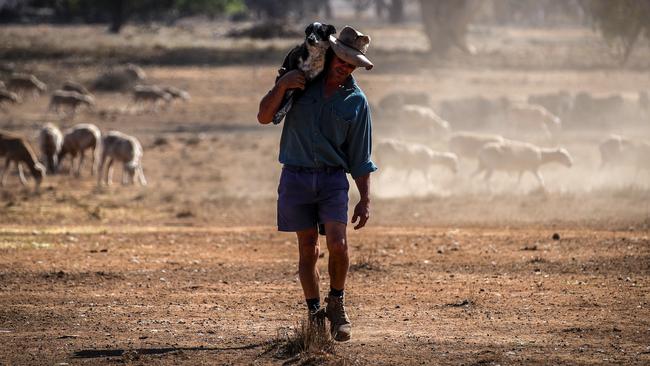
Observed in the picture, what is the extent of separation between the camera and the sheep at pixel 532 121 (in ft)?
104

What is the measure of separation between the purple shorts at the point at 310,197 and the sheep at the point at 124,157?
51.8 ft

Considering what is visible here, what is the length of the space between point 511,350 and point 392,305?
1951 millimetres

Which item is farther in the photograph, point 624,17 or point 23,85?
point 23,85

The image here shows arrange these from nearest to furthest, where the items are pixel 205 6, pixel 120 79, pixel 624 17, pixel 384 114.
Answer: pixel 624 17, pixel 384 114, pixel 120 79, pixel 205 6

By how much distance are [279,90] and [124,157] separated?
54.2 ft

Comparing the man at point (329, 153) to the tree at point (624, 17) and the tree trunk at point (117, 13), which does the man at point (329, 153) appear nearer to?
the tree at point (624, 17)

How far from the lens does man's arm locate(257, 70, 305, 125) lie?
7246 mm

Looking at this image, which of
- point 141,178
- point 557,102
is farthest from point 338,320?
point 557,102

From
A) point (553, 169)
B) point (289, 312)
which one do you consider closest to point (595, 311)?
point (289, 312)

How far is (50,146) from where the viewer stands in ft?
82.4

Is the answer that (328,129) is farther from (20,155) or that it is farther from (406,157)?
(20,155)

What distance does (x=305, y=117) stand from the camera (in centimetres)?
739

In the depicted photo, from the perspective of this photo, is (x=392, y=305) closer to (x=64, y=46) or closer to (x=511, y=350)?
(x=511, y=350)

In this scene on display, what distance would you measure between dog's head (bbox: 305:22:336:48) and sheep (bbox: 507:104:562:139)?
24.6m
